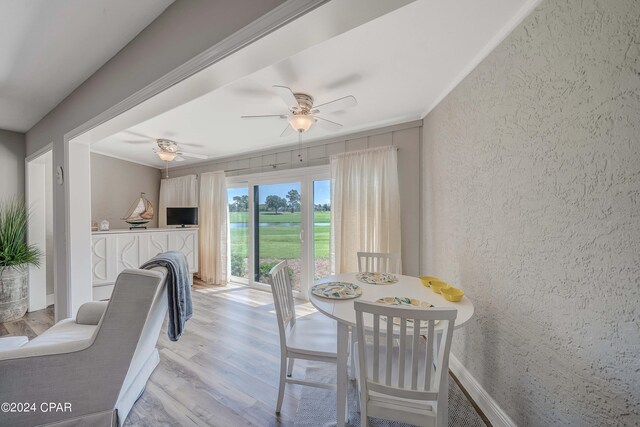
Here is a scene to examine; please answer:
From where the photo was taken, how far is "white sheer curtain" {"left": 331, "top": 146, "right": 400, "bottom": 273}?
2885mm

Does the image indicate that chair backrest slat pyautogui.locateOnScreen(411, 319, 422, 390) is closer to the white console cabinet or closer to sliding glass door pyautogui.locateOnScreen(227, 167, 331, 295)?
sliding glass door pyautogui.locateOnScreen(227, 167, 331, 295)

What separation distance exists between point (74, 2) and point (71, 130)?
1.49 metres

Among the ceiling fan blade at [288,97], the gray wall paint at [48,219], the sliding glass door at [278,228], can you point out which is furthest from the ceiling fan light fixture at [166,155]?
the ceiling fan blade at [288,97]

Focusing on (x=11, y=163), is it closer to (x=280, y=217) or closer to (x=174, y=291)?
(x=280, y=217)

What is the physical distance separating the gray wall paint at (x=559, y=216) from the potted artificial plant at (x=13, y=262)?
198 inches

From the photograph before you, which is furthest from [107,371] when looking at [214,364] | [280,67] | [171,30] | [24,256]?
[24,256]

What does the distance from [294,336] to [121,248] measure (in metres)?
3.47

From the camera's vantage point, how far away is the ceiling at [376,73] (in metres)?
1.34

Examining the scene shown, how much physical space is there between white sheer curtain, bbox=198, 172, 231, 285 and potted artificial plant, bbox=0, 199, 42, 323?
214cm

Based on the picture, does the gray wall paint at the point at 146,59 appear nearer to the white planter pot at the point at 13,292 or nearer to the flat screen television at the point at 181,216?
the white planter pot at the point at 13,292

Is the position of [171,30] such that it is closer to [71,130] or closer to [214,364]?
[71,130]

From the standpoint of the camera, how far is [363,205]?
10.0 ft

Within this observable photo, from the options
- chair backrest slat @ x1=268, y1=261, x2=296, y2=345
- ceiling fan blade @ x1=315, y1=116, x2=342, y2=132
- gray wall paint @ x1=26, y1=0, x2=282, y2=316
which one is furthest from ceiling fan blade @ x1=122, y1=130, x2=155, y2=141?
chair backrest slat @ x1=268, y1=261, x2=296, y2=345

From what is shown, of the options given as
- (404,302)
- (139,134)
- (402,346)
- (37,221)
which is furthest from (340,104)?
(37,221)
